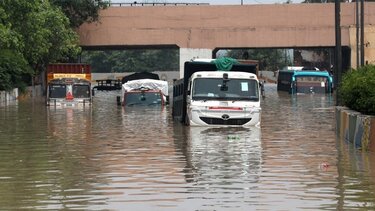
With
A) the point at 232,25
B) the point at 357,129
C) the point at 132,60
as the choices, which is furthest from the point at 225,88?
the point at 132,60

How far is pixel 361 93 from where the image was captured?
896 inches

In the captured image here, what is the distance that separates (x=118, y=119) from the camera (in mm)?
37906

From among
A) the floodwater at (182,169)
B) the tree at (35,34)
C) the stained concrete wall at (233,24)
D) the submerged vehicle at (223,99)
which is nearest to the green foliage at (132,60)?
the tree at (35,34)

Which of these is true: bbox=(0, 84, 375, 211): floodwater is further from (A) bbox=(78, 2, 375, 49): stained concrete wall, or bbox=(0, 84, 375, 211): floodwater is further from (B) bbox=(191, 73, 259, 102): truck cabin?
(A) bbox=(78, 2, 375, 49): stained concrete wall

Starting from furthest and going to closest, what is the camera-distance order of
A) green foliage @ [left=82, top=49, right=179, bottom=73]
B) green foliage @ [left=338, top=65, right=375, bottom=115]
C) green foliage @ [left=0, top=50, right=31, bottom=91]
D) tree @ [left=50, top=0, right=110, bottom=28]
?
green foliage @ [left=82, top=49, right=179, bottom=73], tree @ [left=50, top=0, right=110, bottom=28], green foliage @ [left=0, top=50, right=31, bottom=91], green foliage @ [left=338, top=65, right=375, bottom=115]

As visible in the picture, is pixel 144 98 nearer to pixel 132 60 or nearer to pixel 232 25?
pixel 232 25

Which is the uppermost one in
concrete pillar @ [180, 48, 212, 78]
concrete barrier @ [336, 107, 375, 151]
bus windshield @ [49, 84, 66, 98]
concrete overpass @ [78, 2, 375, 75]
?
concrete overpass @ [78, 2, 375, 75]

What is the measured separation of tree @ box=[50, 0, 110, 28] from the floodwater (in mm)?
46267

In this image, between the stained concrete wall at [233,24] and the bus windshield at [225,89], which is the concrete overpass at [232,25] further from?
the bus windshield at [225,89]

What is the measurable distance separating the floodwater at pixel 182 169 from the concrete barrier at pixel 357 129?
1.14 ft

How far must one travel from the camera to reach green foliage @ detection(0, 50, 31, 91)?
6245 cm

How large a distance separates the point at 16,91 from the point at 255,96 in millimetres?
39286

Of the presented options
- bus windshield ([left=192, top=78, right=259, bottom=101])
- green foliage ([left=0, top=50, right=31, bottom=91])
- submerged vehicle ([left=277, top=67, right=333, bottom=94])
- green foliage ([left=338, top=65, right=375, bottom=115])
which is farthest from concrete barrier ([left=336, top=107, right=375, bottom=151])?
submerged vehicle ([left=277, top=67, right=333, bottom=94])

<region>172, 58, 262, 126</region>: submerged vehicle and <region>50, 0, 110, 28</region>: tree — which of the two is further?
<region>50, 0, 110, 28</region>: tree
